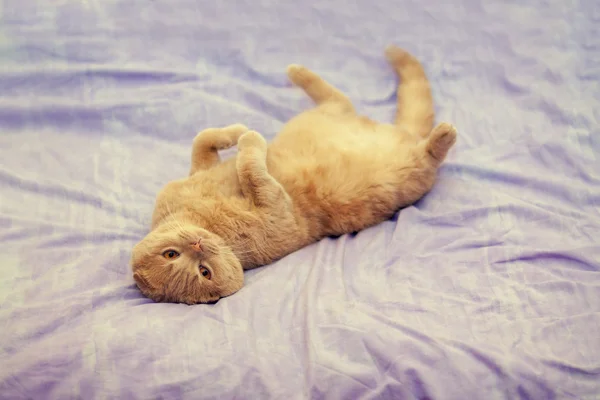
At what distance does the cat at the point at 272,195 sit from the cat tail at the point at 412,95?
0.03m

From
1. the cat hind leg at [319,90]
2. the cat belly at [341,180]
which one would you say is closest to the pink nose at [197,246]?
the cat belly at [341,180]

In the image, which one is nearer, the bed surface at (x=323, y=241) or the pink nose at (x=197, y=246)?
the bed surface at (x=323, y=241)

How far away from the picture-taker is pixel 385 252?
147 cm

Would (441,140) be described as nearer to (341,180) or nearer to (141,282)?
(341,180)

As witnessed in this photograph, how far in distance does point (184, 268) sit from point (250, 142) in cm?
45

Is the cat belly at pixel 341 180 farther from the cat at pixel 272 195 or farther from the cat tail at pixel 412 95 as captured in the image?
the cat tail at pixel 412 95

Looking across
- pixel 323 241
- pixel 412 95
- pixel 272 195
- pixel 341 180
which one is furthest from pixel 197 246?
pixel 412 95

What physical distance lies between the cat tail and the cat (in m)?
0.03

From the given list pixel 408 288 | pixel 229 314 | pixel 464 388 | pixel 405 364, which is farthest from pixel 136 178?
pixel 464 388

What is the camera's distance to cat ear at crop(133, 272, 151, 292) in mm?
1326

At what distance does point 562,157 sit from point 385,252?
704mm

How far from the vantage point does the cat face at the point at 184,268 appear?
1.34 m

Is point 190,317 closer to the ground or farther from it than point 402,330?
closer to the ground

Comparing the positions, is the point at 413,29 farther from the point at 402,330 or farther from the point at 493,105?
the point at 402,330
